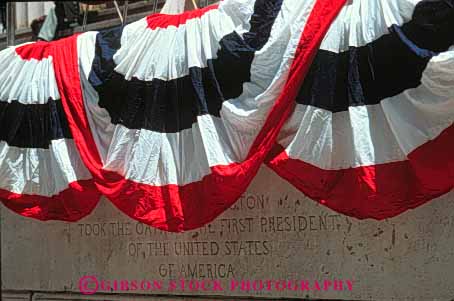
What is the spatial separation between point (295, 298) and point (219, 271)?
28.0 inches

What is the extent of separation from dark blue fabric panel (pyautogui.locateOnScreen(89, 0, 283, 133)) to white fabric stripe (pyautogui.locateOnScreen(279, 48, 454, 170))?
22.6 inches

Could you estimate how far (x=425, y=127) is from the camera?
416 cm

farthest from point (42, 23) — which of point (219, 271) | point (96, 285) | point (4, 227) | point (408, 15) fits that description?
point (408, 15)

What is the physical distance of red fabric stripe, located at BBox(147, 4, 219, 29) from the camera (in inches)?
210

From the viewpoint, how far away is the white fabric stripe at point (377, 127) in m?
4.07

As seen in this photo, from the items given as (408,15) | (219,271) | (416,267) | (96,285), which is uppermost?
(408,15)

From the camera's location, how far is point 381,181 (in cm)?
430

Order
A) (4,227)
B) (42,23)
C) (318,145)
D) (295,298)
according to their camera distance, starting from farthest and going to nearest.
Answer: (42,23) → (4,227) → (295,298) → (318,145)

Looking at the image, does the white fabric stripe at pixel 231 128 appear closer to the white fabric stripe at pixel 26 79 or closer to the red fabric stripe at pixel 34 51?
the white fabric stripe at pixel 26 79

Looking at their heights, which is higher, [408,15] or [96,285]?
[408,15]

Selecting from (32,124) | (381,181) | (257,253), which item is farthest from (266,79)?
(32,124)

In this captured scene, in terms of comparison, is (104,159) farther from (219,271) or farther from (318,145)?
(318,145)

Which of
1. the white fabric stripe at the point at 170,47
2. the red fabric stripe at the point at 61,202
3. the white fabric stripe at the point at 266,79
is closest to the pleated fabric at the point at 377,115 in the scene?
the white fabric stripe at the point at 266,79

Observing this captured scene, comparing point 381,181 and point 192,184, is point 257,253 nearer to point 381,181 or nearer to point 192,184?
point 192,184
